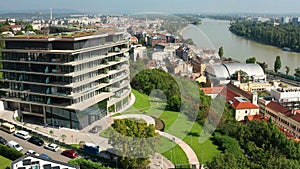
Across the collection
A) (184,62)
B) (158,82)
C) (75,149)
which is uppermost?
(184,62)

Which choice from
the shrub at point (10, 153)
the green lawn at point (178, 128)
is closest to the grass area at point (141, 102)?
the green lawn at point (178, 128)

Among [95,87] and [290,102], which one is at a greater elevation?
[95,87]

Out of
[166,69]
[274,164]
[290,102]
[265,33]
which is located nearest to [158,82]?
[166,69]

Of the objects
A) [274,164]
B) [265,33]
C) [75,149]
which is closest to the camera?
[274,164]

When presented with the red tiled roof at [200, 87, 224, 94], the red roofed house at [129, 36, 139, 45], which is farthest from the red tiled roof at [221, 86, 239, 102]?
the red roofed house at [129, 36, 139, 45]

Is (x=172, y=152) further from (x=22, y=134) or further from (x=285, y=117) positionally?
(x=285, y=117)

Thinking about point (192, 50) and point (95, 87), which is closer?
point (192, 50)

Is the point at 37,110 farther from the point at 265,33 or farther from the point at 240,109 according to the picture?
the point at 265,33
